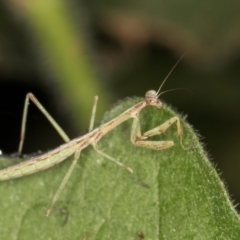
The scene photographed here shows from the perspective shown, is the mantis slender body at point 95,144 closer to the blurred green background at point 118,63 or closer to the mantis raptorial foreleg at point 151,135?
the mantis raptorial foreleg at point 151,135

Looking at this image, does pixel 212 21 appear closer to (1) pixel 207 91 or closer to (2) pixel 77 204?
(1) pixel 207 91

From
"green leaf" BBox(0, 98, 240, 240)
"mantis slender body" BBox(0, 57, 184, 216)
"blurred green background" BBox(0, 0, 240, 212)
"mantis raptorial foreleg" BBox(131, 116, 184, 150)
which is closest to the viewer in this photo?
"green leaf" BBox(0, 98, 240, 240)

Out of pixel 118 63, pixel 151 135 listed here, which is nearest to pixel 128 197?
pixel 151 135

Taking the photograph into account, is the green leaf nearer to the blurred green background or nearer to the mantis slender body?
the mantis slender body

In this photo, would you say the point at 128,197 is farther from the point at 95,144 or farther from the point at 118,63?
the point at 118,63

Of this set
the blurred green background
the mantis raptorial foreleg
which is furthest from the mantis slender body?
the blurred green background
